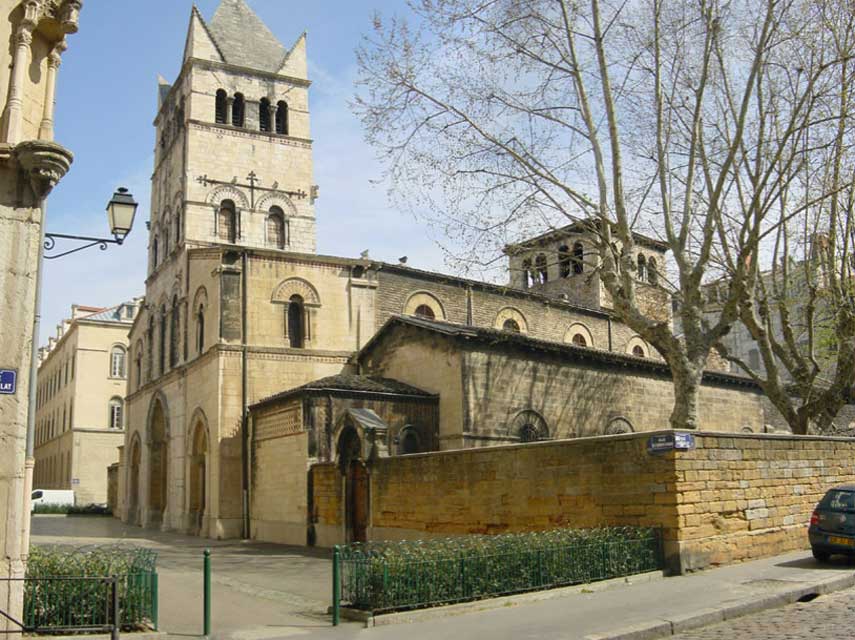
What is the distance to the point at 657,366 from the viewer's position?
29250mm

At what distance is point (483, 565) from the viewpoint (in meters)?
11.0

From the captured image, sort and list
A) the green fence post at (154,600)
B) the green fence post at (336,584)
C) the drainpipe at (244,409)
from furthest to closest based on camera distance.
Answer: the drainpipe at (244,409) < the green fence post at (336,584) < the green fence post at (154,600)

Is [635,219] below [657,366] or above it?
above

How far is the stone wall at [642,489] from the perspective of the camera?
44.1ft

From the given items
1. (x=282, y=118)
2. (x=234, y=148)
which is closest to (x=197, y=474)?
(x=234, y=148)

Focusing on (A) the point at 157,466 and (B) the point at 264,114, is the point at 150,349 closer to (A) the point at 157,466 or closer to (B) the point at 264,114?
(A) the point at 157,466

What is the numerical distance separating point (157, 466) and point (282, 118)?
52.4ft

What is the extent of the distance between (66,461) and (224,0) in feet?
111

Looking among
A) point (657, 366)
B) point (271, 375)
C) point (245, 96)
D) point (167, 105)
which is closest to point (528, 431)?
point (657, 366)

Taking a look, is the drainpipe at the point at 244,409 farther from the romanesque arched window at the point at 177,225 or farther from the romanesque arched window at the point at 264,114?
the romanesque arched window at the point at 264,114

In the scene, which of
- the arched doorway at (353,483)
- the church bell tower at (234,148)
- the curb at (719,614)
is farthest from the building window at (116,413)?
the curb at (719,614)

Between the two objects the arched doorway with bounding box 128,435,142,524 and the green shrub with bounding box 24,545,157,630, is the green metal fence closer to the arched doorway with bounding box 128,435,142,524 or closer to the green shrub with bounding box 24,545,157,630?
the green shrub with bounding box 24,545,157,630

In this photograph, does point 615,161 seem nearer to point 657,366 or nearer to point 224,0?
point 657,366

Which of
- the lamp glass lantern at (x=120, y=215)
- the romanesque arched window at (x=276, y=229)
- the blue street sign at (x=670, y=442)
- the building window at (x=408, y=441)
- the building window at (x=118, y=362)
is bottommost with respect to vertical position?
the blue street sign at (x=670, y=442)
